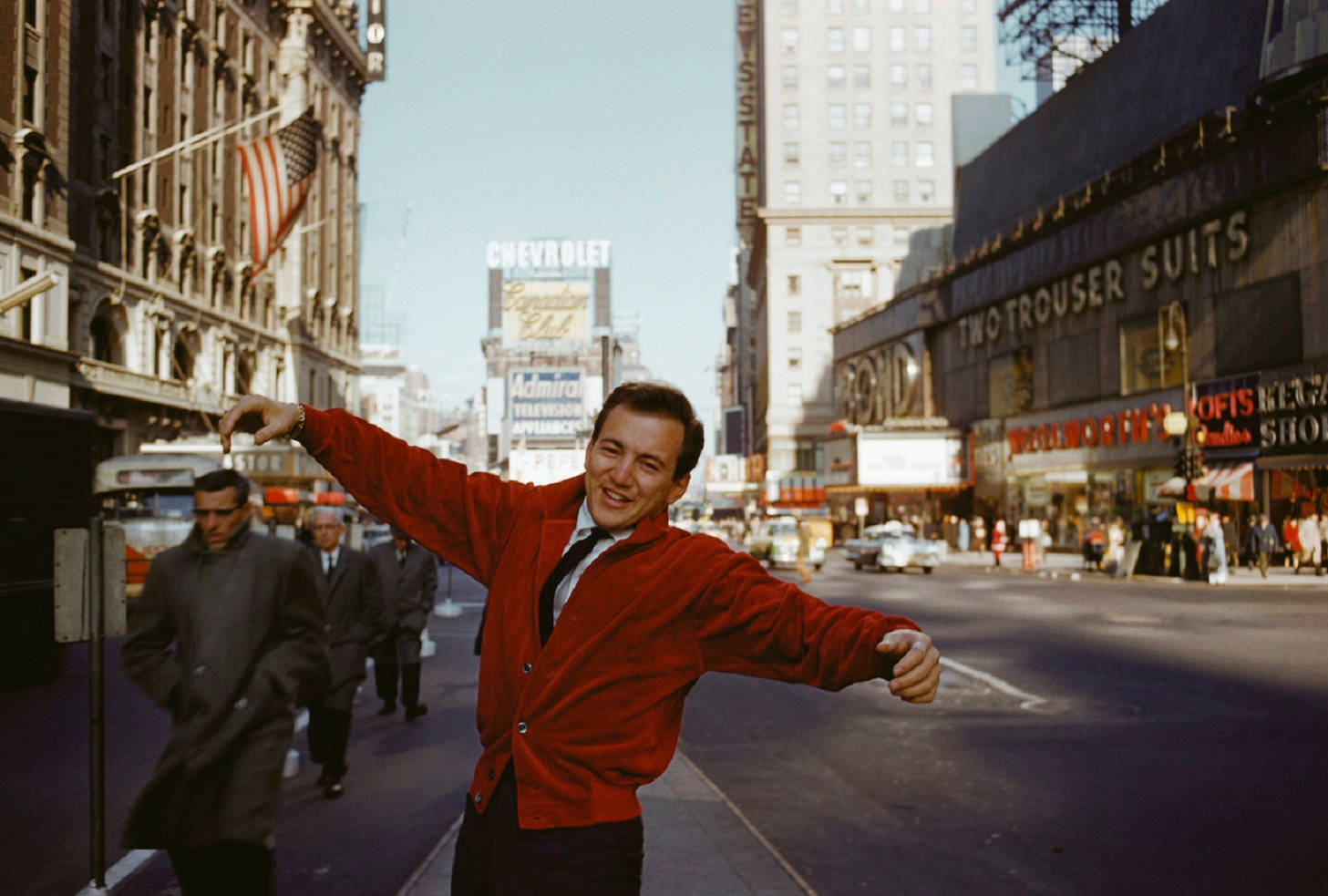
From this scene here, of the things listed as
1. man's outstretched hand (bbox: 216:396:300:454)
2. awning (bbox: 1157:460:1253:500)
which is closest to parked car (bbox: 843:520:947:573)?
awning (bbox: 1157:460:1253:500)

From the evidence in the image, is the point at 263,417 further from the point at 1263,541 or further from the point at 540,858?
the point at 1263,541

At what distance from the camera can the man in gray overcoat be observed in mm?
4242

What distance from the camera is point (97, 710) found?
18.5ft

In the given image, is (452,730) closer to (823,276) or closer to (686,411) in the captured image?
(686,411)

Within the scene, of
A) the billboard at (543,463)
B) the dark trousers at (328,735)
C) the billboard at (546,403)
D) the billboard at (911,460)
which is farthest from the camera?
the billboard at (911,460)

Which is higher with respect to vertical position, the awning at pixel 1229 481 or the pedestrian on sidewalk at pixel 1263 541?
the awning at pixel 1229 481

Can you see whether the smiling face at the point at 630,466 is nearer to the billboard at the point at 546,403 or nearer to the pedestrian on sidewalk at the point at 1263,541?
the pedestrian on sidewalk at the point at 1263,541

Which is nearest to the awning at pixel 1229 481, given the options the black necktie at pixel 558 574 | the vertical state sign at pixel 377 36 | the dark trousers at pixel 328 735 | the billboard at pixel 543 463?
the billboard at pixel 543 463

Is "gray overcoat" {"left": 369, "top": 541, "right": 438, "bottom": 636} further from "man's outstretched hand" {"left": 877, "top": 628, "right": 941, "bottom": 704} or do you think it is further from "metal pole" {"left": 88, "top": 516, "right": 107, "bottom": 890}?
"man's outstretched hand" {"left": 877, "top": 628, "right": 941, "bottom": 704}

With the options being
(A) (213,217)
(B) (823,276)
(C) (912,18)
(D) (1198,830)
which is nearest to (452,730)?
(D) (1198,830)

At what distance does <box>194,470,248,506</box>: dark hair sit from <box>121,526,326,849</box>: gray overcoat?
16 cm

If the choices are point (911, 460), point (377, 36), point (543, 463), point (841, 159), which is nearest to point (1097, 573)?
point (543, 463)

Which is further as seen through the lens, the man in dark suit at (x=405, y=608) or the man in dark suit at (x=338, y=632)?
the man in dark suit at (x=405, y=608)

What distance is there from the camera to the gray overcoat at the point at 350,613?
8.19m
